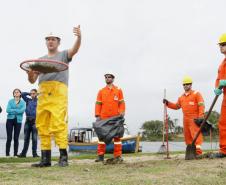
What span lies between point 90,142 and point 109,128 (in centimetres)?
1782

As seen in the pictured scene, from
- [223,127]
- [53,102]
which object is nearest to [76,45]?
[53,102]

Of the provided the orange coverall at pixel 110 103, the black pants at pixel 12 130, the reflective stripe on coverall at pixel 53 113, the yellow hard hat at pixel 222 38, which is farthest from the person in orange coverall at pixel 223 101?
the black pants at pixel 12 130

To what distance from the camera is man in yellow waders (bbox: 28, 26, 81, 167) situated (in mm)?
6180

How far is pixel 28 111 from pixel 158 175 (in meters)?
6.55

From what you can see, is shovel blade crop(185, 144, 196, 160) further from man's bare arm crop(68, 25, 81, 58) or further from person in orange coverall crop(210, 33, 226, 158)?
man's bare arm crop(68, 25, 81, 58)

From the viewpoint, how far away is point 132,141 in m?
22.6

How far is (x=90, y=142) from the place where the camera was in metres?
25.2

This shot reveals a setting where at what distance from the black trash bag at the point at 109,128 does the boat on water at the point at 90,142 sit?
34.9 feet

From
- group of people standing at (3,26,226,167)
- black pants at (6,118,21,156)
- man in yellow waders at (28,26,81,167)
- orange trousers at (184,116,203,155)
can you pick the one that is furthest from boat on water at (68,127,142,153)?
man in yellow waders at (28,26,81,167)

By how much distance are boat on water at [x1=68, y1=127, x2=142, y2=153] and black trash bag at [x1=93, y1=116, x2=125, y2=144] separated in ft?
34.9

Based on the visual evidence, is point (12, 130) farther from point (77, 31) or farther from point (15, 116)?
point (77, 31)

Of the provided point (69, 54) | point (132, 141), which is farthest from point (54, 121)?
point (132, 141)

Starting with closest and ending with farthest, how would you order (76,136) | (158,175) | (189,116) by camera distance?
1. (158,175)
2. (189,116)
3. (76,136)

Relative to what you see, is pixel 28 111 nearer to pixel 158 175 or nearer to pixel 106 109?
pixel 106 109
